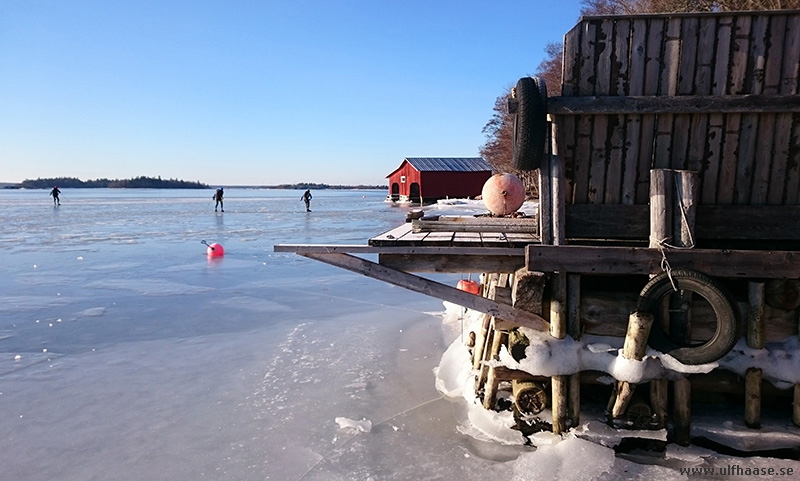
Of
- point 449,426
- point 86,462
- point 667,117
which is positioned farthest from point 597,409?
point 86,462

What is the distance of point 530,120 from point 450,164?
43.3 metres

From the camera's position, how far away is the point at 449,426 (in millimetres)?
5418

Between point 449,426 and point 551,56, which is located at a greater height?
point 551,56

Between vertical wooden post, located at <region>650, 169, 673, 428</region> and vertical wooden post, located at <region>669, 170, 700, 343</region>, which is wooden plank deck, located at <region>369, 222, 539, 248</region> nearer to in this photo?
vertical wooden post, located at <region>650, 169, 673, 428</region>

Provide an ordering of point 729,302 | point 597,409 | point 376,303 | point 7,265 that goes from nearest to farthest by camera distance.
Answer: point 729,302 < point 597,409 < point 376,303 < point 7,265

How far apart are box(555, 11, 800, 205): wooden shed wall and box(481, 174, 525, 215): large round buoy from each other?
82.2 inches

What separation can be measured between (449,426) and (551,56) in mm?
40833

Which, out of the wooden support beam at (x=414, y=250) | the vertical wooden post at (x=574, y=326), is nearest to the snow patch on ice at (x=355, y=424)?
the wooden support beam at (x=414, y=250)

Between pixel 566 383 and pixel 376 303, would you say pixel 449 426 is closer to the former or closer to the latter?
pixel 566 383

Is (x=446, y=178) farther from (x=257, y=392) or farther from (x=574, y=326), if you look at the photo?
(x=574, y=326)

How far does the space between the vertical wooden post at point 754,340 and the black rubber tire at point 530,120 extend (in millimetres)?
2214

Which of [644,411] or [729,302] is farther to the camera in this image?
[644,411]

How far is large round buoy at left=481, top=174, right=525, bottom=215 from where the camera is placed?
22.7 ft

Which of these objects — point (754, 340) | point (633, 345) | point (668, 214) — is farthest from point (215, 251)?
point (754, 340)
